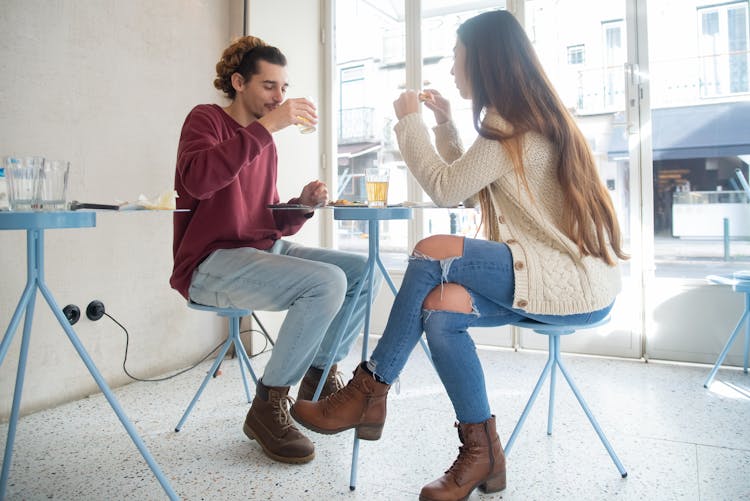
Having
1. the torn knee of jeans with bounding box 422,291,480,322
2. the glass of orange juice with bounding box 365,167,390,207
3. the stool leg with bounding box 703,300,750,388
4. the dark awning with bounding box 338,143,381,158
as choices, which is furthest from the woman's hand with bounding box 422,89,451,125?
the dark awning with bounding box 338,143,381,158

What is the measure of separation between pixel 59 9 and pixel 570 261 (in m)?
2.05

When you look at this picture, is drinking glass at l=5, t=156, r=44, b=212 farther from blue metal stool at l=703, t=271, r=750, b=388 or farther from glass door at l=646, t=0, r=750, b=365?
glass door at l=646, t=0, r=750, b=365

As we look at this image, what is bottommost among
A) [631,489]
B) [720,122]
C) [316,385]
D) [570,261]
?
[631,489]

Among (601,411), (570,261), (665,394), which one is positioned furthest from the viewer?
(665,394)

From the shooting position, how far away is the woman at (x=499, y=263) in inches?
55.9

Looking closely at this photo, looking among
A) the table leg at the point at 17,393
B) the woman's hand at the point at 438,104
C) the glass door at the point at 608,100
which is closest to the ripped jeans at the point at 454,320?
the woman's hand at the point at 438,104

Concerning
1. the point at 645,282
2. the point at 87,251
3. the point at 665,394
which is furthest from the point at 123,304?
the point at 645,282

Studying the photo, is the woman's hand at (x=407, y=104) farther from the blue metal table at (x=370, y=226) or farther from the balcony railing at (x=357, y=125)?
the balcony railing at (x=357, y=125)

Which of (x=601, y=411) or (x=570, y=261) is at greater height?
(x=570, y=261)

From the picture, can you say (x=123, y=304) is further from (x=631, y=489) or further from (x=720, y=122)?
(x=720, y=122)

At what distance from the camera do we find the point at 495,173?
4.77 feet

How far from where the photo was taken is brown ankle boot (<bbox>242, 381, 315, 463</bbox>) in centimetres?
173

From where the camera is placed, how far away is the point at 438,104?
181 centimetres

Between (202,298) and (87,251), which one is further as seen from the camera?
(87,251)
